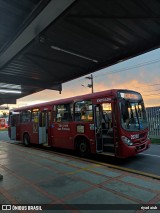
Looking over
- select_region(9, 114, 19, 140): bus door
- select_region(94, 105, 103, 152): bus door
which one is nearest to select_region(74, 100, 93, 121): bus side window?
select_region(94, 105, 103, 152): bus door

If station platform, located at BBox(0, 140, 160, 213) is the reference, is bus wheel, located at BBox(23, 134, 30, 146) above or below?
above

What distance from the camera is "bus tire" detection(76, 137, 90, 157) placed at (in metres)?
8.12

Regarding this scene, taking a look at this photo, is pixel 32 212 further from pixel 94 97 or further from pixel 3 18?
pixel 94 97

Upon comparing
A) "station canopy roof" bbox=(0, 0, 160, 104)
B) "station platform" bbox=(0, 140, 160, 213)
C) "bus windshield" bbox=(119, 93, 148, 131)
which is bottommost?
"station platform" bbox=(0, 140, 160, 213)

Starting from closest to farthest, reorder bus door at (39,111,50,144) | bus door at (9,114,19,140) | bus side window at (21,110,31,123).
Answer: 1. bus door at (39,111,50,144)
2. bus side window at (21,110,31,123)
3. bus door at (9,114,19,140)

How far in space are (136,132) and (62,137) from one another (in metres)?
3.85

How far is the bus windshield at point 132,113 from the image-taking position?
6.91m

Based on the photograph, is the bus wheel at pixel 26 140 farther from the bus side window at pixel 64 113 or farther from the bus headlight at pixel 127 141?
the bus headlight at pixel 127 141

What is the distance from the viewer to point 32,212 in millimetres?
3441

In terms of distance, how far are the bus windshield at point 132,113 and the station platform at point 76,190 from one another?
184 centimetres

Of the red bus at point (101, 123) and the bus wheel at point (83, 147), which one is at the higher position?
the red bus at point (101, 123)

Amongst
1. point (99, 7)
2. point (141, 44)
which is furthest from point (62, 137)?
point (99, 7)

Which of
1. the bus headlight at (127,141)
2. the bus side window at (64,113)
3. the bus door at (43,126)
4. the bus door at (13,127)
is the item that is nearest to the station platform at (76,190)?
the bus headlight at (127,141)

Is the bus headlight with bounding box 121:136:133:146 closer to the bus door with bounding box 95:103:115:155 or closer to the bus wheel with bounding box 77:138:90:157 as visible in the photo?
the bus door with bounding box 95:103:115:155
